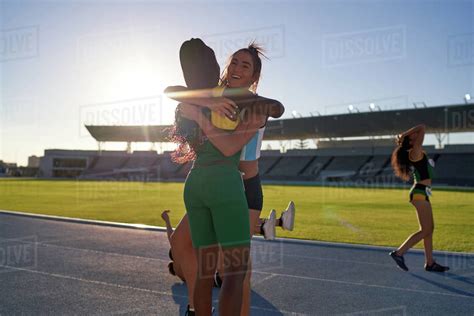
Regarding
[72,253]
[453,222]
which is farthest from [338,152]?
[72,253]

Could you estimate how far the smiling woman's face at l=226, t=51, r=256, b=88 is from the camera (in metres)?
2.48

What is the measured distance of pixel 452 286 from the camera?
4418 millimetres

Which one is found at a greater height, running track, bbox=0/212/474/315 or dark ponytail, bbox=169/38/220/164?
dark ponytail, bbox=169/38/220/164

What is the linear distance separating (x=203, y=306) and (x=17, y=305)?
2.17 meters

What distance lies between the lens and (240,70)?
2482 millimetres

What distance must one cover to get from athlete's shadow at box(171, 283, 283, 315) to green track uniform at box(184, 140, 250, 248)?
5.24 feet

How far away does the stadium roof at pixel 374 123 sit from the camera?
152 ft

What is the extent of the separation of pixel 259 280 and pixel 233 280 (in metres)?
2.59

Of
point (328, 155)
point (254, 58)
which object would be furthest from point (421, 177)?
point (328, 155)

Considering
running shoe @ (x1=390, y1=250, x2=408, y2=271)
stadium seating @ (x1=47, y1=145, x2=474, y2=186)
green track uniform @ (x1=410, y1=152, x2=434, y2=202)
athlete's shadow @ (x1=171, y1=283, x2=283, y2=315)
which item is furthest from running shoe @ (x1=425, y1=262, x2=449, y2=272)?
stadium seating @ (x1=47, y1=145, x2=474, y2=186)

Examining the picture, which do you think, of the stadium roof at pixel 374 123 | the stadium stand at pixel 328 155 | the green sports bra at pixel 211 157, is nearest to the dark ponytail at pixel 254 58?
the green sports bra at pixel 211 157

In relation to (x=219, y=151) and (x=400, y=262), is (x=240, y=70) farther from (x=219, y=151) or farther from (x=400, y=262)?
(x=400, y=262)

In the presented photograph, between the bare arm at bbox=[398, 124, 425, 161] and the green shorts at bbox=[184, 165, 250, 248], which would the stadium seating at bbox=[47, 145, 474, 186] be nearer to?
the bare arm at bbox=[398, 124, 425, 161]

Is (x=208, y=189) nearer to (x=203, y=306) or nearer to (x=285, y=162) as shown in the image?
(x=203, y=306)
